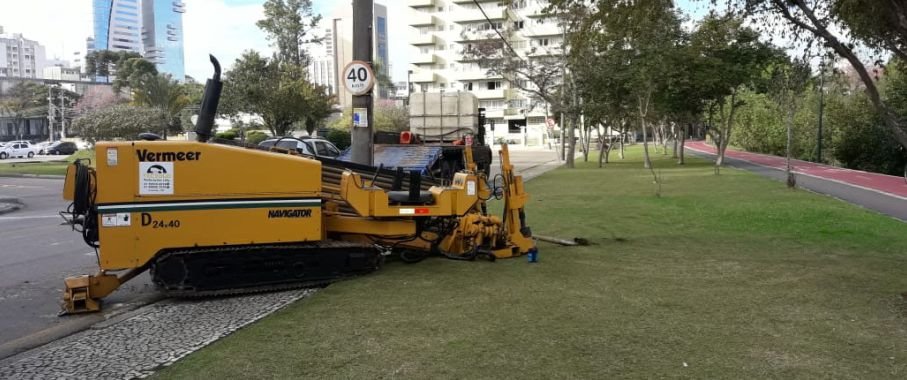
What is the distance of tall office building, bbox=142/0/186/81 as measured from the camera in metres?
80.9

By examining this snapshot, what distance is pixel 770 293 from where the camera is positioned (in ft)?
21.1

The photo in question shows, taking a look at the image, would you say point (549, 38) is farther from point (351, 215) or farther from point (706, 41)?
point (351, 215)

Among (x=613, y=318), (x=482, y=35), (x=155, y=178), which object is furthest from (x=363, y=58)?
(x=482, y=35)

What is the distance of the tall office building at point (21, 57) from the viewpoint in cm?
13750

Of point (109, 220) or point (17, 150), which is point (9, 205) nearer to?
point (109, 220)

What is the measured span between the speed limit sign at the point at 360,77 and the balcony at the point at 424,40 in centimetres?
8815

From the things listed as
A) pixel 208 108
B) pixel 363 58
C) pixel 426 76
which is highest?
pixel 426 76

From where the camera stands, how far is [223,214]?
260 inches

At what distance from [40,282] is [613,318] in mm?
6531

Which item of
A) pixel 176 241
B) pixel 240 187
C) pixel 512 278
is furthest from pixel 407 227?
pixel 176 241

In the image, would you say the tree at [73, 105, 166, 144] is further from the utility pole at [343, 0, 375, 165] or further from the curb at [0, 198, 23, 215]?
the utility pole at [343, 0, 375, 165]

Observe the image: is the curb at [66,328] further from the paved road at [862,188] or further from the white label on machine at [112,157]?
the paved road at [862,188]

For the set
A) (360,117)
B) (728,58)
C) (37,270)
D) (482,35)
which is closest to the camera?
(37,270)

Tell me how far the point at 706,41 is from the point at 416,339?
2684 centimetres
